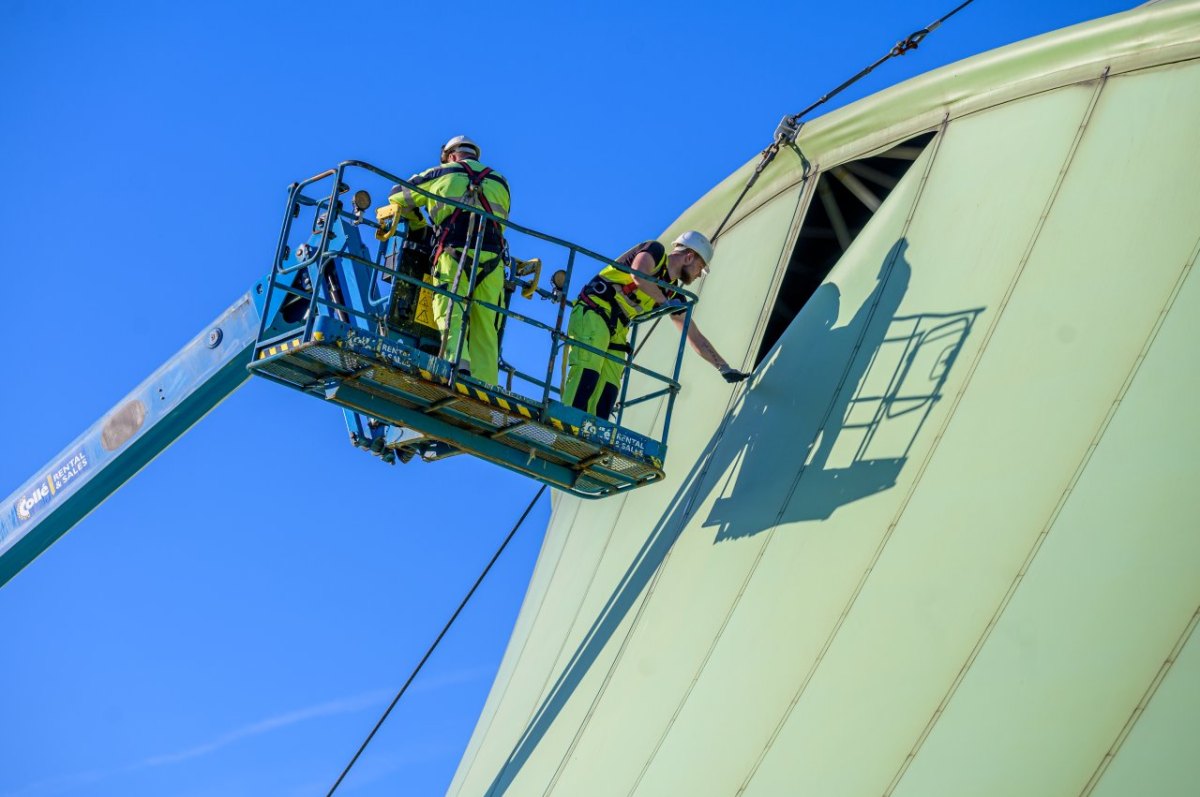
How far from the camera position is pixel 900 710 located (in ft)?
28.8

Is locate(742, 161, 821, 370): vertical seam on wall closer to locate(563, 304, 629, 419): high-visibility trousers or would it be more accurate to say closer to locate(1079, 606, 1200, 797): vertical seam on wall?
locate(563, 304, 629, 419): high-visibility trousers

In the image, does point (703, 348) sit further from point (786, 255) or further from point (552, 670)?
point (552, 670)

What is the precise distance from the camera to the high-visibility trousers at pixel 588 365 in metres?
12.2

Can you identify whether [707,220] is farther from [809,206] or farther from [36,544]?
[36,544]

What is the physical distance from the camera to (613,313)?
1233cm

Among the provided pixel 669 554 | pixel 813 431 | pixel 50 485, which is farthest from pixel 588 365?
pixel 50 485

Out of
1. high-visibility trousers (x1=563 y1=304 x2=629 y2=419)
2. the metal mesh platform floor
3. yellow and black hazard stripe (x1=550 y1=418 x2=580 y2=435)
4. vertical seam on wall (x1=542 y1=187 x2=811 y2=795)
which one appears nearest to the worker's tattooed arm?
high-visibility trousers (x1=563 y1=304 x2=629 y2=419)

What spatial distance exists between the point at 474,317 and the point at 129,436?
386cm

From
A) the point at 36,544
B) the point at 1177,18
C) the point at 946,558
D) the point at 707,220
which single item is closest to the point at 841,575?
the point at 946,558

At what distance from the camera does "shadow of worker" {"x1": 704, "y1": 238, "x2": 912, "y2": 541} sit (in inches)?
433

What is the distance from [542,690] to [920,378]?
4908mm

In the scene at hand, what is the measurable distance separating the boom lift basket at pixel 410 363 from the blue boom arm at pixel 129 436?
780 mm

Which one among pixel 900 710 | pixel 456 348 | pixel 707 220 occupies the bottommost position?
pixel 900 710

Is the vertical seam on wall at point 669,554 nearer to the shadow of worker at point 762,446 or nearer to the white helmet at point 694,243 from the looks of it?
the shadow of worker at point 762,446
